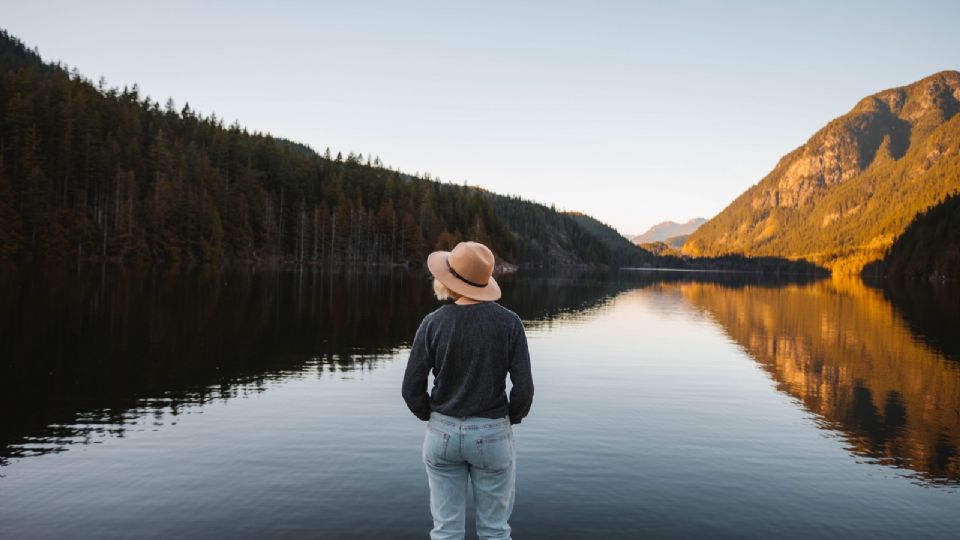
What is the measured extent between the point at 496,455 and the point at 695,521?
588cm

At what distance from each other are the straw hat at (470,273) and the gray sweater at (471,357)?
0.12 m

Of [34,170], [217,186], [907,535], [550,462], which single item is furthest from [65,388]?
[217,186]

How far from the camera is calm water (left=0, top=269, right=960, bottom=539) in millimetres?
10445

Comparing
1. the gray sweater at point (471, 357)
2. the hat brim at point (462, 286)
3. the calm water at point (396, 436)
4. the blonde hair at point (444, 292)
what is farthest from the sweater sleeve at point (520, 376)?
the calm water at point (396, 436)

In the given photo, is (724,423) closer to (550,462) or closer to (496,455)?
(550,462)

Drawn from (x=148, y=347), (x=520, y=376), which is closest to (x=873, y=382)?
(x=520, y=376)

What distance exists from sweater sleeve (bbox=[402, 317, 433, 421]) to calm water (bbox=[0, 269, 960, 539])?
396cm

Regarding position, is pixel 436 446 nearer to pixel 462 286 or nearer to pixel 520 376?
pixel 520 376

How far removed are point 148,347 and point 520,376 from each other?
24269mm

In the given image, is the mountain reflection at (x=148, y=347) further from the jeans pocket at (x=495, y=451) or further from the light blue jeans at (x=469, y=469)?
the jeans pocket at (x=495, y=451)

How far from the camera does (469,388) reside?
6.13 meters

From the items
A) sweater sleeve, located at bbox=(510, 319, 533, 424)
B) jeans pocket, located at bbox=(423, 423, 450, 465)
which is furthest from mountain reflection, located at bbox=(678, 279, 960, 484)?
jeans pocket, located at bbox=(423, 423, 450, 465)

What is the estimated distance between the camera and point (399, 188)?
192375 millimetres

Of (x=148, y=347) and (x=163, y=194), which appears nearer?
(x=148, y=347)
